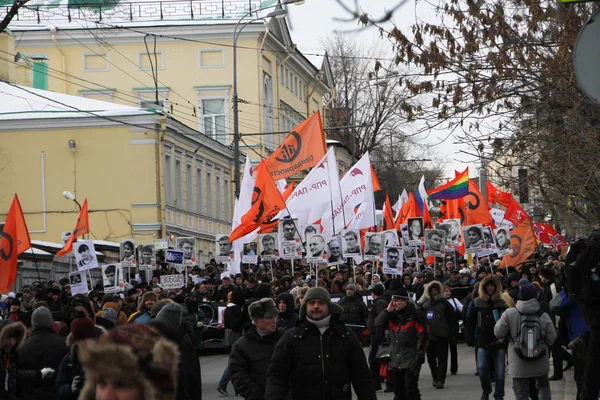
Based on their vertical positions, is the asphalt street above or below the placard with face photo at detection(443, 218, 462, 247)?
below

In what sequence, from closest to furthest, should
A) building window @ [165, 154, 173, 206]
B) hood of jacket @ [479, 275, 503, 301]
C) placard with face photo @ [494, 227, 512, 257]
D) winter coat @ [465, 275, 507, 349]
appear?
winter coat @ [465, 275, 507, 349], hood of jacket @ [479, 275, 503, 301], placard with face photo @ [494, 227, 512, 257], building window @ [165, 154, 173, 206]

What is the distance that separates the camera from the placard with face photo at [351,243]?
94.6ft

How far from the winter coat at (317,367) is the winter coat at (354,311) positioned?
9.37m

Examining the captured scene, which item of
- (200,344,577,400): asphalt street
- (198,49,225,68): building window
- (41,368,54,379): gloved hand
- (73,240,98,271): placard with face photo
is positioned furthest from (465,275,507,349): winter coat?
(198,49,225,68): building window

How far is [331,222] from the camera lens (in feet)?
95.7

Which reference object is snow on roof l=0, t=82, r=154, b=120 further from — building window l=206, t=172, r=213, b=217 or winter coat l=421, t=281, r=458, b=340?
winter coat l=421, t=281, r=458, b=340

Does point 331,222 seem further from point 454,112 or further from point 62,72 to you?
point 62,72

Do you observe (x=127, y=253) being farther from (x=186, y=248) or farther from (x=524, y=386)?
(x=524, y=386)

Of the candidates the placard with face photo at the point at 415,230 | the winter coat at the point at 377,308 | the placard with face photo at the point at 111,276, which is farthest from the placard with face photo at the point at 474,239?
the winter coat at the point at 377,308

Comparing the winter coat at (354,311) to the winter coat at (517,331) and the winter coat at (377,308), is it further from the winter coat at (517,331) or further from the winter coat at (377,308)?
the winter coat at (517,331)

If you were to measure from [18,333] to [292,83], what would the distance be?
60915 mm

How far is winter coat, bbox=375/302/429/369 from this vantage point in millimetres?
13766

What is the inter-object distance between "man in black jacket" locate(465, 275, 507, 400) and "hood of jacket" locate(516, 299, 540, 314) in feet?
4.72

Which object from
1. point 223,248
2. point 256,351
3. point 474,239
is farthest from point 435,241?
point 256,351
